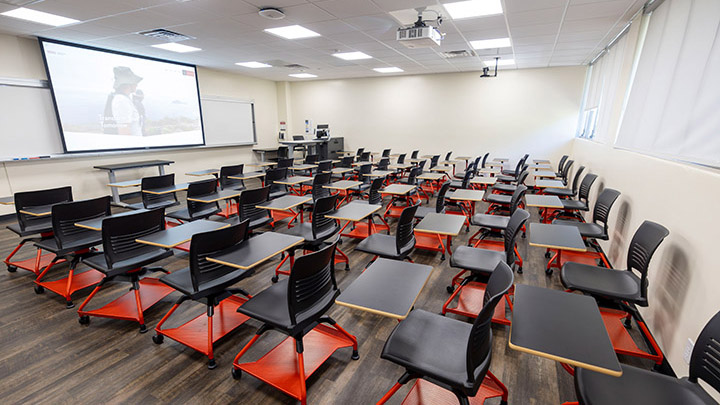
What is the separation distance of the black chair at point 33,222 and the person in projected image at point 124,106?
143 inches

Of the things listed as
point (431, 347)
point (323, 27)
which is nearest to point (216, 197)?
point (323, 27)

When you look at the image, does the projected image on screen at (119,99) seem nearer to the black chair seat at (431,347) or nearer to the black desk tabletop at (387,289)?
the black desk tabletop at (387,289)

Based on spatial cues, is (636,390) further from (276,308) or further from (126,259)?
(126,259)

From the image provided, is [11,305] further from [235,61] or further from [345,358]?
[235,61]

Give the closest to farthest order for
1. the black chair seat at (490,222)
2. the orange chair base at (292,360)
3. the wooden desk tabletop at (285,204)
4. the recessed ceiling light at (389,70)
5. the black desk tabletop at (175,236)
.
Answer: the orange chair base at (292,360)
the black desk tabletop at (175,236)
the wooden desk tabletop at (285,204)
the black chair seat at (490,222)
the recessed ceiling light at (389,70)

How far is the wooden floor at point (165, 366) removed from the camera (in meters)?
1.99

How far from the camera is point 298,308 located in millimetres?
1911

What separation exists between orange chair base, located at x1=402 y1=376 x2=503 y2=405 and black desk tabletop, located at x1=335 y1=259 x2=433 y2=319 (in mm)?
733

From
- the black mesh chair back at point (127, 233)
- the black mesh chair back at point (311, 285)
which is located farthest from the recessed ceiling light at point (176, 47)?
the black mesh chair back at point (311, 285)

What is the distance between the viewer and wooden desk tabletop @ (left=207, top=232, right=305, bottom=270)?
6.88 ft

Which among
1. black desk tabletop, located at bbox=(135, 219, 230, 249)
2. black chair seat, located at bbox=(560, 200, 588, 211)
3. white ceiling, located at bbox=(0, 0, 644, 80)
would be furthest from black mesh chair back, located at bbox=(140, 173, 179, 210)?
black chair seat, located at bbox=(560, 200, 588, 211)

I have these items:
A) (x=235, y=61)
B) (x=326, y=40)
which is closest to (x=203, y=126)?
(x=235, y=61)

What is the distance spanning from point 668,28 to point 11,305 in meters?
7.30

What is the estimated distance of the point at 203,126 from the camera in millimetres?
8734
